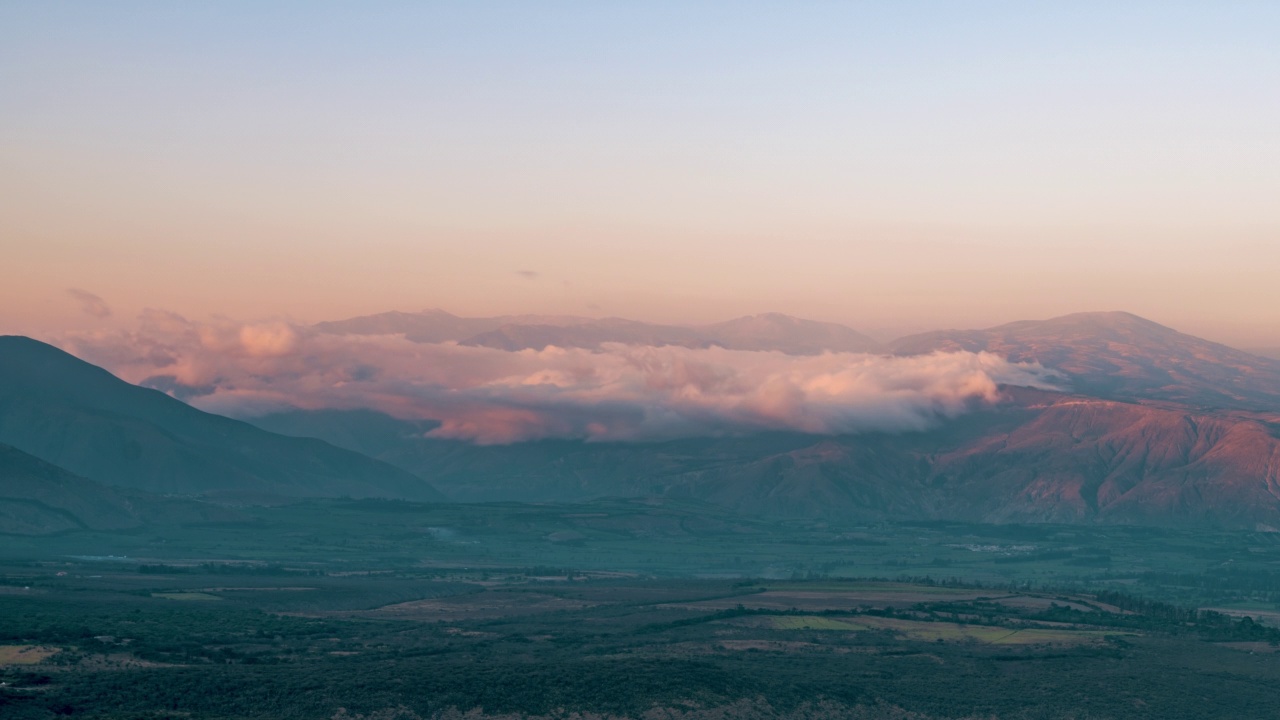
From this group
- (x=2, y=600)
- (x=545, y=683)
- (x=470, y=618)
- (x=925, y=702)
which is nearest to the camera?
(x=545, y=683)

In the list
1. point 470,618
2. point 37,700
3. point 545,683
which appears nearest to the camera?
point 37,700

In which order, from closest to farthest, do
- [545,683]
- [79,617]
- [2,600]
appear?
1. [545,683]
2. [79,617]
3. [2,600]

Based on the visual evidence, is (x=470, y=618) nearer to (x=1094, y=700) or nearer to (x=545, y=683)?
(x=545, y=683)

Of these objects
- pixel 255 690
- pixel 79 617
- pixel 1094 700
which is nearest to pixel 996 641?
pixel 1094 700

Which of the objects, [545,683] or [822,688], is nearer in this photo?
[545,683]

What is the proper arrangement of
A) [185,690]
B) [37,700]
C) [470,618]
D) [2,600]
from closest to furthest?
[37,700] → [185,690] → [2,600] → [470,618]

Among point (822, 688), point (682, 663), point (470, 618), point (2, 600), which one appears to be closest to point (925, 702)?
point (822, 688)

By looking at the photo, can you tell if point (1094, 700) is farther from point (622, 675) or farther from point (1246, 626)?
point (1246, 626)

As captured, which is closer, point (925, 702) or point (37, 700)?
point (37, 700)
